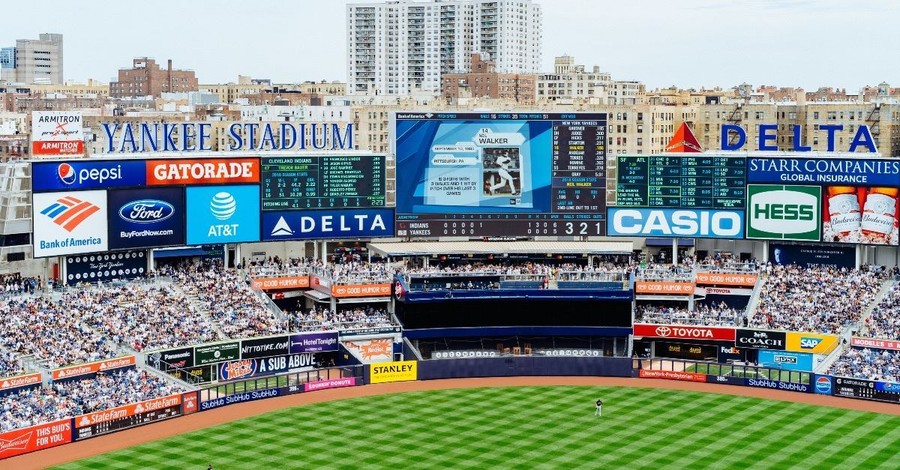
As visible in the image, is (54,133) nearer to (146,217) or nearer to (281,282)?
(146,217)

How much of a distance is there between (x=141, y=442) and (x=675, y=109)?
118m

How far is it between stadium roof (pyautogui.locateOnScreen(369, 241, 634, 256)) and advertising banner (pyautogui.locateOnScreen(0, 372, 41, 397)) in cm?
2650

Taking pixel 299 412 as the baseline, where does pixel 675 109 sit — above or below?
above

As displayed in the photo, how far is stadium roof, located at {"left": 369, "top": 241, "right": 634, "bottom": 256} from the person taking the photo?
80312 millimetres

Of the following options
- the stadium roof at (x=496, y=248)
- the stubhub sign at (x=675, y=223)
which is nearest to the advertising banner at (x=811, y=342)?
the stubhub sign at (x=675, y=223)

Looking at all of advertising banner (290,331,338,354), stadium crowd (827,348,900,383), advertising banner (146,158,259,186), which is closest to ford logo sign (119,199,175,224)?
advertising banner (146,158,259,186)

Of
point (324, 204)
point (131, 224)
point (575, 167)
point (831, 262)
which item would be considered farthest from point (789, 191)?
point (131, 224)

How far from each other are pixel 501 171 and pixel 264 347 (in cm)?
1876

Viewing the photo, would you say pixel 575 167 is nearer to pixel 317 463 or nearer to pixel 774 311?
pixel 774 311

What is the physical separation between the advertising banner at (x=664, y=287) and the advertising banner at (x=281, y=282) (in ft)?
65.1

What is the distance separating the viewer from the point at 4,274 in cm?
7331

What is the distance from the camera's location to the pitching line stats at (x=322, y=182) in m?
76.5

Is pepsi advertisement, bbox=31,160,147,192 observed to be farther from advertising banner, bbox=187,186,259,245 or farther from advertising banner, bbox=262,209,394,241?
advertising banner, bbox=262,209,394,241

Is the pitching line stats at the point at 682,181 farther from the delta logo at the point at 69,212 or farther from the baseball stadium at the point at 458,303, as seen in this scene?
the delta logo at the point at 69,212
